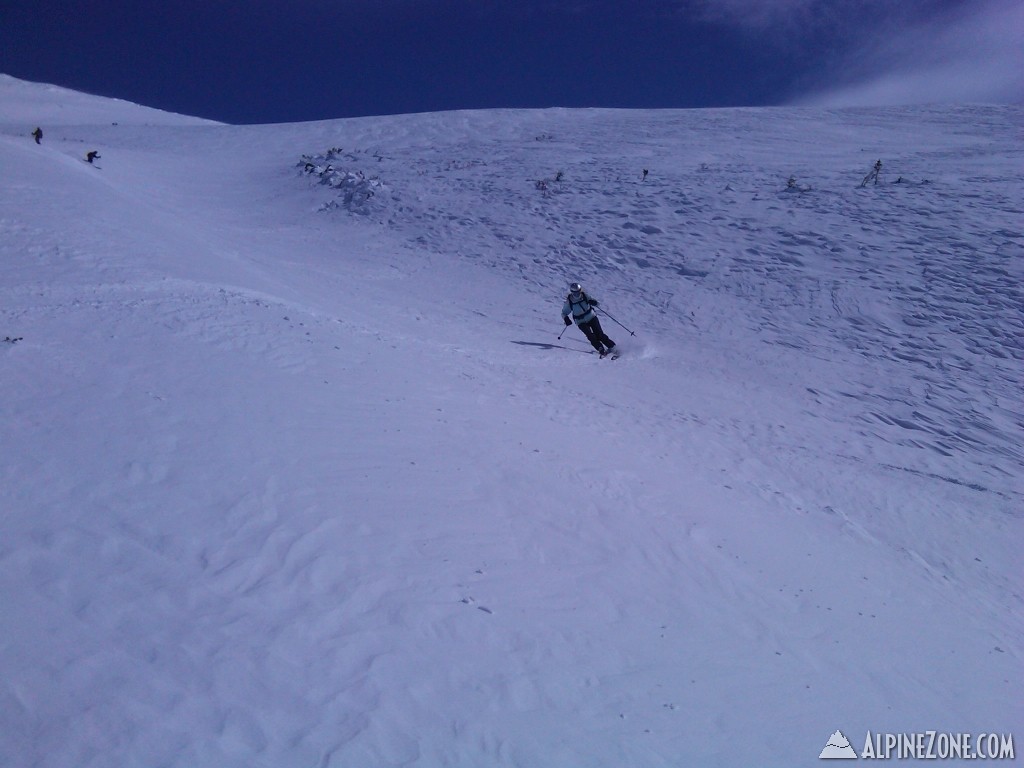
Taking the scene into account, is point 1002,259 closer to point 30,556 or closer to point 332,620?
point 332,620

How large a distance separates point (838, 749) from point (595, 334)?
9.91 meters

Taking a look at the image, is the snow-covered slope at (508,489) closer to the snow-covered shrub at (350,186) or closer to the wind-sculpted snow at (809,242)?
the wind-sculpted snow at (809,242)

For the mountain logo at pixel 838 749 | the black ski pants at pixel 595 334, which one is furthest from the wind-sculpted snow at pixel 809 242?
the mountain logo at pixel 838 749

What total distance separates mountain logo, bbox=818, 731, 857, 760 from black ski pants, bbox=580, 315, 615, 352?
9687 millimetres

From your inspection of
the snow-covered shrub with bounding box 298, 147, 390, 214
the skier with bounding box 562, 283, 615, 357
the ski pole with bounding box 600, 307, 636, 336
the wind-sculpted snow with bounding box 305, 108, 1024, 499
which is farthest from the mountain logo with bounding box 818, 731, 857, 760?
the snow-covered shrub with bounding box 298, 147, 390, 214

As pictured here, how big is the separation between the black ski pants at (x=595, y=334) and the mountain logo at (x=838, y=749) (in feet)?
31.8

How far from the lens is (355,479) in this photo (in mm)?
6848

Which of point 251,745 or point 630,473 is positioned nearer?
point 251,745

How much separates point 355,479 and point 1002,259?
15.5 meters

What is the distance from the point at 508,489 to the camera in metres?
7.40

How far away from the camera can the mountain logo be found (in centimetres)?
Answer: 459

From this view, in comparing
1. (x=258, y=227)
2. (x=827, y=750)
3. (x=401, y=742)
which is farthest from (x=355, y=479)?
(x=258, y=227)

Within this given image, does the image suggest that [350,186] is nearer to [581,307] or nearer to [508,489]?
[581,307]

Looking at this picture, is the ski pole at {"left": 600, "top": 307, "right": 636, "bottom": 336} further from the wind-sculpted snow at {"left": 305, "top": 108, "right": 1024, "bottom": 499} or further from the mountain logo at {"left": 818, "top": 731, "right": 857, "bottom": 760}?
the mountain logo at {"left": 818, "top": 731, "right": 857, "bottom": 760}
